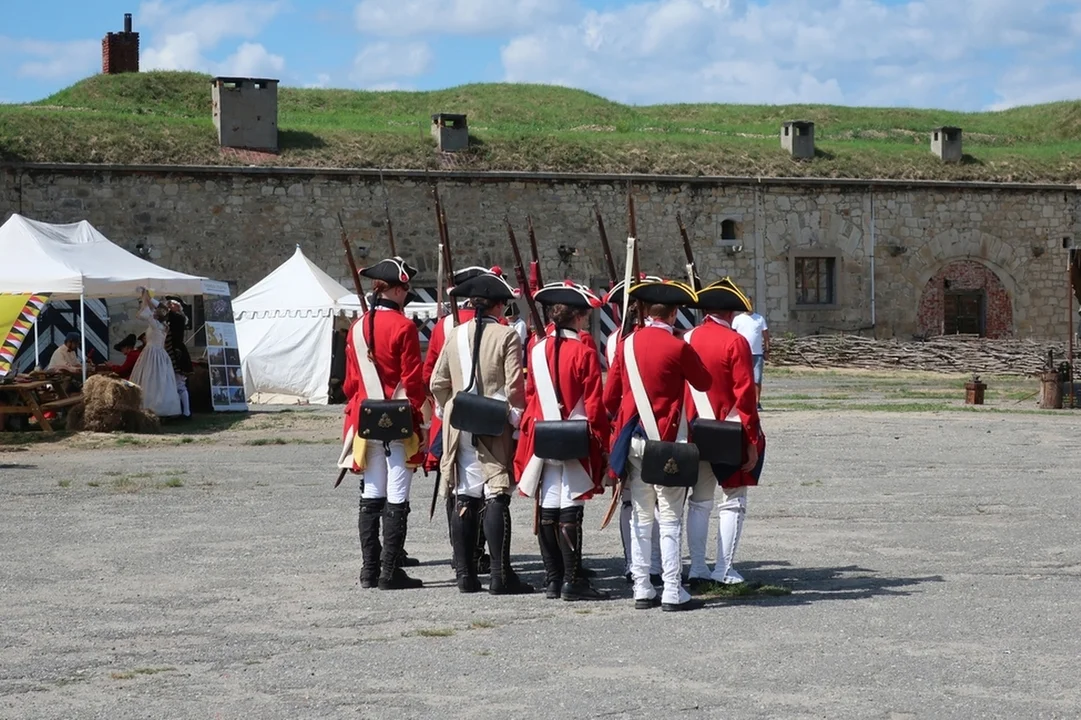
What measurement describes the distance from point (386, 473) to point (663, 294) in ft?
6.05

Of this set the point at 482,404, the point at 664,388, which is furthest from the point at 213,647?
the point at 664,388

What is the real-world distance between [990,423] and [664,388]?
11.0 meters

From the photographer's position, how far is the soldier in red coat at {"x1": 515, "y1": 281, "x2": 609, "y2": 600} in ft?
25.7

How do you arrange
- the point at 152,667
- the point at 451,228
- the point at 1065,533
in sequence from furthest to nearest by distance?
1. the point at 451,228
2. the point at 1065,533
3. the point at 152,667

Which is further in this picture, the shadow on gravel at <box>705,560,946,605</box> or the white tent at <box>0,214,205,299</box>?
the white tent at <box>0,214,205,299</box>

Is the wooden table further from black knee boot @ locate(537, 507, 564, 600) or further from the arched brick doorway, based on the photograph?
the arched brick doorway

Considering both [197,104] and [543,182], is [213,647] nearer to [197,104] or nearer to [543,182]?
[543,182]

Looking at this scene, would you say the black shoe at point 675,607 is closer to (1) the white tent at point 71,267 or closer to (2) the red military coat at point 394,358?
(2) the red military coat at point 394,358

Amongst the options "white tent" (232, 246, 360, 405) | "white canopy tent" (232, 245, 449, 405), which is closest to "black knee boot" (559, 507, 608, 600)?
"white canopy tent" (232, 245, 449, 405)

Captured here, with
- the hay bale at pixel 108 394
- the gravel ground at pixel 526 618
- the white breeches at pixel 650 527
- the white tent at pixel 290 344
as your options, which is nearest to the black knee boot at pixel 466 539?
the gravel ground at pixel 526 618

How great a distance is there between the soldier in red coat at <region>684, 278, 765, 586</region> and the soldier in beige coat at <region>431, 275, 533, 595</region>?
93 centimetres

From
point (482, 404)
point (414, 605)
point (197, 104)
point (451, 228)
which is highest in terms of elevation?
point (197, 104)

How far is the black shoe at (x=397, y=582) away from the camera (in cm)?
817

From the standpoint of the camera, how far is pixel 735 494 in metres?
8.08
